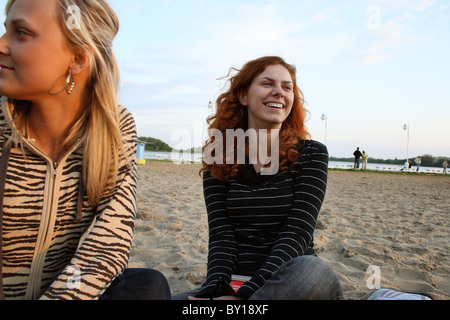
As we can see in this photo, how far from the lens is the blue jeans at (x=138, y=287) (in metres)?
1.27

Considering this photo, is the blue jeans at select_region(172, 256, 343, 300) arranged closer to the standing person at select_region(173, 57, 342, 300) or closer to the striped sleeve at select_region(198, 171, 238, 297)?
the standing person at select_region(173, 57, 342, 300)

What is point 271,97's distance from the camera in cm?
221

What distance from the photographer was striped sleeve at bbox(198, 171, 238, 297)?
6.12 feet

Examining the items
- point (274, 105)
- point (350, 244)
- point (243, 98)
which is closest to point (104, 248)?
point (274, 105)

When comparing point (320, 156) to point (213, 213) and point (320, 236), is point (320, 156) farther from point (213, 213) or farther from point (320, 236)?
point (320, 236)

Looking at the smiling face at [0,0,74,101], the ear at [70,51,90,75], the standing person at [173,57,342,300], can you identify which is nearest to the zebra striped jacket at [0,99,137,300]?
the smiling face at [0,0,74,101]

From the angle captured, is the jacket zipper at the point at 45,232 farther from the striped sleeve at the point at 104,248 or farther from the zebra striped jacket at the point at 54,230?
the striped sleeve at the point at 104,248

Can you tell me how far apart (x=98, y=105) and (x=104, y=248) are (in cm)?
57

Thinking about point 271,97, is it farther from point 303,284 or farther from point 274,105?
point 303,284

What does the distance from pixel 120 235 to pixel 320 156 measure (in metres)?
1.25

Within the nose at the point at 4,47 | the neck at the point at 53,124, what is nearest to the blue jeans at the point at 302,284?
the neck at the point at 53,124

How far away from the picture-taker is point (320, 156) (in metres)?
2.10

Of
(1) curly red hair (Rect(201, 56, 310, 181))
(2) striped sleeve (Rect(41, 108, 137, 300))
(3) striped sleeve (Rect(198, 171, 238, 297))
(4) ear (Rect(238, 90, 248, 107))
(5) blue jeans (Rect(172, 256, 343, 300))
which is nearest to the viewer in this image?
(2) striped sleeve (Rect(41, 108, 137, 300))

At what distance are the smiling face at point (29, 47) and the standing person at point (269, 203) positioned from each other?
1.15m
